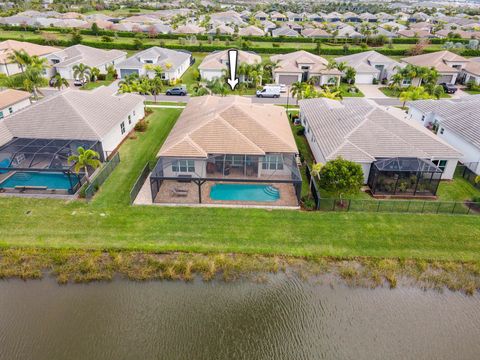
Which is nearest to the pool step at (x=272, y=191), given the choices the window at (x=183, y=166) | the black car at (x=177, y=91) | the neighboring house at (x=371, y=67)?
the window at (x=183, y=166)

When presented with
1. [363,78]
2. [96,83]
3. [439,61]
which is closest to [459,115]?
[363,78]

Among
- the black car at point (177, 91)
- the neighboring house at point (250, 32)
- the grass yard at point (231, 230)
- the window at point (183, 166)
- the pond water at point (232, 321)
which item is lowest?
the pond water at point (232, 321)

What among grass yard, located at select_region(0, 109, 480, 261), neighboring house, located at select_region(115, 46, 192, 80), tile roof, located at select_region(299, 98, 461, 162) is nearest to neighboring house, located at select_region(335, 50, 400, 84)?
tile roof, located at select_region(299, 98, 461, 162)

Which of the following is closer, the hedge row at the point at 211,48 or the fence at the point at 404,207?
the fence at the point at 404,207

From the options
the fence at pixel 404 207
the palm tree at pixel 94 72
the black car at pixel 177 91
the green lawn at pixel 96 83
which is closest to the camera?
the fence at pixel 404 207

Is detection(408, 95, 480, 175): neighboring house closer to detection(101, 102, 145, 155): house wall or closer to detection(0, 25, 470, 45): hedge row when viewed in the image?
detection(101, 102, 145, 155): house wall

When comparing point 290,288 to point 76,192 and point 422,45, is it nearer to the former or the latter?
point 76,192

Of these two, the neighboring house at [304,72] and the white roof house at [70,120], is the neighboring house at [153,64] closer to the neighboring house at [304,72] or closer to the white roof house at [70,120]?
the neighboring house at [304,72]
